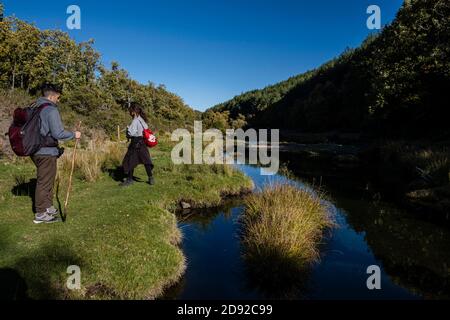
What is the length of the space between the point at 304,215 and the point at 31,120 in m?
6.66

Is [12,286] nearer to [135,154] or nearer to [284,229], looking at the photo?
[284,229]

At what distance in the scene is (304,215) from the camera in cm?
874

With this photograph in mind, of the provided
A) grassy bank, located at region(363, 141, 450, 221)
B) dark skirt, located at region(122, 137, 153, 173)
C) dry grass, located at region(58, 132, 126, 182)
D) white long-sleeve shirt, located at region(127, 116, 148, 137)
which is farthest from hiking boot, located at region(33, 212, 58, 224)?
grassy bank, located at region(363, 141, 450, 221)

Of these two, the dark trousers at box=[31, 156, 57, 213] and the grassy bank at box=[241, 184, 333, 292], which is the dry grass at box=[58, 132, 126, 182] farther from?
the grassy bank at box=[241, 184, 333, 292]

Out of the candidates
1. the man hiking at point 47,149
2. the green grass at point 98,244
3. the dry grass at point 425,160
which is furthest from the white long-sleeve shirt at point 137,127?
the dry grass at point 425,160

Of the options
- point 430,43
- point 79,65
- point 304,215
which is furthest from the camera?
point 79,65

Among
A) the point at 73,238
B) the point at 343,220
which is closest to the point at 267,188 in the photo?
the point at 343,220

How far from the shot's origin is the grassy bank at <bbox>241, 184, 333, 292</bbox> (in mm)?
6633

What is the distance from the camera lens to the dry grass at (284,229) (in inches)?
268

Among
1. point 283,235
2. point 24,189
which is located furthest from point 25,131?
point 283,235

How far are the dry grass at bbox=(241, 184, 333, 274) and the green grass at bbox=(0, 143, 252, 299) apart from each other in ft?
5.64

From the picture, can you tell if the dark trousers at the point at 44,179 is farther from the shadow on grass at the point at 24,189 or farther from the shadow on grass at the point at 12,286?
the shadow on grass at the point at 12,286

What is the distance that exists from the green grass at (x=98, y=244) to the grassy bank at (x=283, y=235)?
5.48 ft
